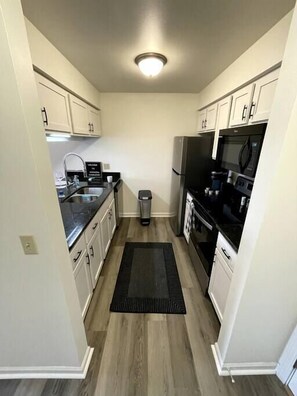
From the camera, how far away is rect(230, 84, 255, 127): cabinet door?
1.58 m

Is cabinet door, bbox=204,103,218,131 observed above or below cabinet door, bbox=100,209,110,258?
above

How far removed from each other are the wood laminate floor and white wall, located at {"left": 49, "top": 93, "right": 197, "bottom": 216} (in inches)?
85.0

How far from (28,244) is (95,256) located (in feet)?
3.80

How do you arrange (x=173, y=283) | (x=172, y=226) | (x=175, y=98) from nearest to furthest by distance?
(x=173, y=283) → (x=175, y=98) → (x=172, y=226)

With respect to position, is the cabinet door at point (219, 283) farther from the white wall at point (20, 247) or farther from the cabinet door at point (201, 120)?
the cabinet door at point (201, 120)

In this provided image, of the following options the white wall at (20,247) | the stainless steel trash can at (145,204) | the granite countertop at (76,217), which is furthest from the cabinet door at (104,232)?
the white wall at (20,247)

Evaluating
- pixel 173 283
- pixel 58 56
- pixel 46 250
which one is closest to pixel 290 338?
pixel 173 283

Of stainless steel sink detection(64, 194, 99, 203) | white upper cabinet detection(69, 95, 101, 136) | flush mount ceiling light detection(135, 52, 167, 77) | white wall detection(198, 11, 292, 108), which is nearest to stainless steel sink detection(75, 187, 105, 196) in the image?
stainless steel sink detection(64, 194, 99, 203)

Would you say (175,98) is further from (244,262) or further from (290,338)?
(290,338)

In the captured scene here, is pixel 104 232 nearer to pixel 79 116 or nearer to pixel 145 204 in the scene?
pixel 145 204

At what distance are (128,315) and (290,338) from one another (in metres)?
1.28

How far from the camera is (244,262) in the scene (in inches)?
40.6

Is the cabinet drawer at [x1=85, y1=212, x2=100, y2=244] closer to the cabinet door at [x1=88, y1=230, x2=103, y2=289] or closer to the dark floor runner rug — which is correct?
the cabinet door at [x1=88, y1=230, x2=103, y2=289]

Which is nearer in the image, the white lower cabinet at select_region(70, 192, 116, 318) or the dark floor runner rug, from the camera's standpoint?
the white lower cabinet at select_region(70, 192, 116, 318)
